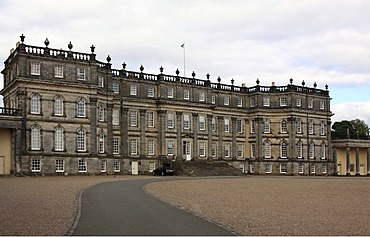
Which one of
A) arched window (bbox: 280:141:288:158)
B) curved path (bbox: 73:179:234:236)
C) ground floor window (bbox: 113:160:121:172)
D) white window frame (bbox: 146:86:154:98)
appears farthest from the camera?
arched window (bbox: 280:141:288:158)

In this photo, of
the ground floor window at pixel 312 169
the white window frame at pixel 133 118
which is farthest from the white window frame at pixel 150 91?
the ground floor window at pixel 312 169

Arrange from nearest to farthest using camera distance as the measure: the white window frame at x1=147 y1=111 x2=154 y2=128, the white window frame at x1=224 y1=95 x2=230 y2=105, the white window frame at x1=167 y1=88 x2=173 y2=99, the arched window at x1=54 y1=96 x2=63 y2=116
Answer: the arched window at x1=54 y1=96 x2=63 y2=116
the white window frame at x1=147 y1=111 x2=154 y2=128
the white window frame at x1=167 y1=88 x2=173 y2=99
the white window frame at x1=224 y1=95 x2=230 y2=105

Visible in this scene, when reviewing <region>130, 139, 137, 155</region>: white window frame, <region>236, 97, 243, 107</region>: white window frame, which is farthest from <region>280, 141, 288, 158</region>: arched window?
<region>130, 139, 137, 155</region>: white window frame

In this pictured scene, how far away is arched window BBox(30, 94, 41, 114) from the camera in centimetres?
5450

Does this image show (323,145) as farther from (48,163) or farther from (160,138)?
(48,163)

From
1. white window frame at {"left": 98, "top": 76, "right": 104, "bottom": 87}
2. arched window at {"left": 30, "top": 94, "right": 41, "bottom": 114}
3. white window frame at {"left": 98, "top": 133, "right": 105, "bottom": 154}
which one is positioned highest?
white window frame at {"left": 98, "top": 76, "right": 104, "bottom": 87}

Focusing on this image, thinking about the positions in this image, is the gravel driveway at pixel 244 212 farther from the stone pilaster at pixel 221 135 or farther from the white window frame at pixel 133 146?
the stone pilaster at pixel 221 135

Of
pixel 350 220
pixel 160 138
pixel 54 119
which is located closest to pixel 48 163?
pixel 54 119

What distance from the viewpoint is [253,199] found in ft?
88.5

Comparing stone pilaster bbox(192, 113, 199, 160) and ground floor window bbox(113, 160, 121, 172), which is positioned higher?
stone pilaster bbox(192, 113, 199, 160)

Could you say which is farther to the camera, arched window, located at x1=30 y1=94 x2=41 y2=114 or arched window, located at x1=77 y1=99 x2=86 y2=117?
arched window, located at x1=77 y1=99 x2=86 y2=117

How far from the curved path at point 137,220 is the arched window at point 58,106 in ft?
107

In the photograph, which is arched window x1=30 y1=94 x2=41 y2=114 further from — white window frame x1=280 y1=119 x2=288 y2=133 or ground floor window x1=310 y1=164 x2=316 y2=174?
ground floor window x1=310 y1=164 x2=316 y2=174

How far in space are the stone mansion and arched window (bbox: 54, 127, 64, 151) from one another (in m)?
0.11
